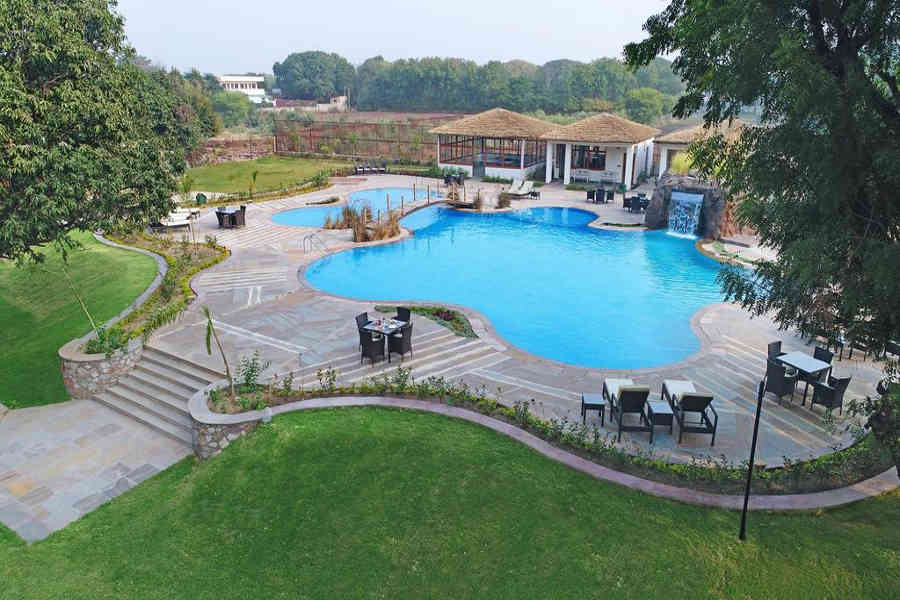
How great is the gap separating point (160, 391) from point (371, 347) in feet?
13.7

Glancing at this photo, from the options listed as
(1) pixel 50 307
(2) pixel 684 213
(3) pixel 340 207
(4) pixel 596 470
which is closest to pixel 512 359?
(4) pixel 596 470

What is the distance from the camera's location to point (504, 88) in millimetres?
85875

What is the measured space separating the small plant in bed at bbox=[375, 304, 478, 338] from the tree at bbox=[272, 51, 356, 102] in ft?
384

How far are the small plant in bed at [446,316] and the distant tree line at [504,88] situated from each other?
61.1 m

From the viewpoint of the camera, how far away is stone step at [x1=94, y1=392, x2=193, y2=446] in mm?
10898

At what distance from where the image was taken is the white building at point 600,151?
3341 centimetres

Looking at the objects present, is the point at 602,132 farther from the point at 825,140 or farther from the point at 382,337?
the point at 825,140

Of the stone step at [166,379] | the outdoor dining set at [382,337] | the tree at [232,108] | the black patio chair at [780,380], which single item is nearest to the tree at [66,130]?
the stone step at [166,379]

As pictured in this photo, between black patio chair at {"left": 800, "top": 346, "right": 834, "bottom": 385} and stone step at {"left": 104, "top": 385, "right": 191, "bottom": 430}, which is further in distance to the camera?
stone step at {"left": 104, "top": 385, "right": 191, "bottom": 430}

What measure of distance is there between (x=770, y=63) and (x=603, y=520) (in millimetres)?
5434

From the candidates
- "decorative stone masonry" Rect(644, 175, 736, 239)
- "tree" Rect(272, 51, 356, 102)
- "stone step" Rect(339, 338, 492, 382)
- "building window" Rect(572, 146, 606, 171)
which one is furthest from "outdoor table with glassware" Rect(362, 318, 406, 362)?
"tree" Rect(272, 51, 356, 102)

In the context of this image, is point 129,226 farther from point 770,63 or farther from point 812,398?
point 812,398

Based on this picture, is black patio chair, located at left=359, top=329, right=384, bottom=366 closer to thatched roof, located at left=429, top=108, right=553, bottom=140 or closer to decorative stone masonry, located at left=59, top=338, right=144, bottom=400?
decorative stone masonry, located at left=59, top=338, right=144, bottom=400

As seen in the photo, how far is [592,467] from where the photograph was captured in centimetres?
861
